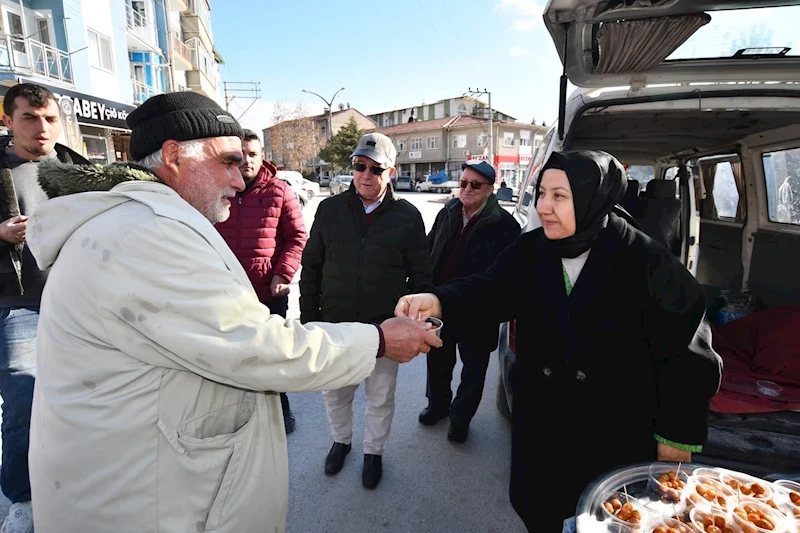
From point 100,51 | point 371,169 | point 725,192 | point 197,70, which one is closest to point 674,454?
point 371,169

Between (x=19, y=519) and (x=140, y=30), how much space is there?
27.6 meters

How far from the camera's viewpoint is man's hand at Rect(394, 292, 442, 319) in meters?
2.08

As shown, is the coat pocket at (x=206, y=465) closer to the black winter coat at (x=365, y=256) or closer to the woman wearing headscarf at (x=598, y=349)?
the woman wearing headscarf at (x=598, y=349)

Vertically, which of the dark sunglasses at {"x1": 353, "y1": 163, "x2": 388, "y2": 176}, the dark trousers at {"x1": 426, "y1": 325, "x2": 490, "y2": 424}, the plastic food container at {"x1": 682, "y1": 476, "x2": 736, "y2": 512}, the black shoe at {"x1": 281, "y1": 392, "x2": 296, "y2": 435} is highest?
the dark sunglasses at {"x1": 353, "y1": 163, "x2": 388, "y2": 176}

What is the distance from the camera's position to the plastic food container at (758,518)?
53.2 inches

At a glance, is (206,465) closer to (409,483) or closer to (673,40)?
(409,483)

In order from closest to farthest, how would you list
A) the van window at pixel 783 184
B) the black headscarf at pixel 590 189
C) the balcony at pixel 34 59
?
1. the black headscarf at pixel 590 189
2. the van window at pixel 783 184
3. the balcony at pixel 34 59

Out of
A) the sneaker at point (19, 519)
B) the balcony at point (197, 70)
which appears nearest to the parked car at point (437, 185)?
the balcony at point (197, 70)

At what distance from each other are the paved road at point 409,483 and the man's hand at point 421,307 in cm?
134

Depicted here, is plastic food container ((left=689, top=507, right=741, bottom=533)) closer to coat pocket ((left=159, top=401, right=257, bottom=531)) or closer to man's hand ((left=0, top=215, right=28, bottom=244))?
coat pocket ((left=159, top=401, right=257, bottom=531))

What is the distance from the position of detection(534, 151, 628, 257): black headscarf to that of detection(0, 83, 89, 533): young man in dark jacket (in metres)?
2.76

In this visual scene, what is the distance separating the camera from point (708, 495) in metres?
1.50

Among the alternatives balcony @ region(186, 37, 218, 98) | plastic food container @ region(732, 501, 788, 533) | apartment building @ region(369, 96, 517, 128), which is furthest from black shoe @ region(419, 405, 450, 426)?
apartment building @ region(369, 96, 517, 128)

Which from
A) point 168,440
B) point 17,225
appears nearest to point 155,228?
point 168,440
